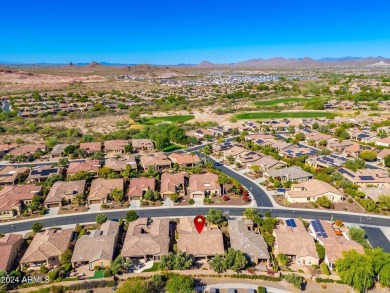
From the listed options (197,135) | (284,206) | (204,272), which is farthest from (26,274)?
(197,135)

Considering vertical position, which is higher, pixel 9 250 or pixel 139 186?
pixel 139 186

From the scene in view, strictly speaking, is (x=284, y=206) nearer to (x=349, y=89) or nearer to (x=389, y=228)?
(x=389, y=228)

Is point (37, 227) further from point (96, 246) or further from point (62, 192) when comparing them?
point (96, 246)

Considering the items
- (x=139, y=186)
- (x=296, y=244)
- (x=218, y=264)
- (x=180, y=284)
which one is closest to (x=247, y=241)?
(x=218, y=264)

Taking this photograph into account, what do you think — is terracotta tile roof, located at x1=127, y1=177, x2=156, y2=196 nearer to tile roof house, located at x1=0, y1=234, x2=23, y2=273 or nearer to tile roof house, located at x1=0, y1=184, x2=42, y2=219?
tile roof house, located at x1=0, y1=184, x2=42, y2=219

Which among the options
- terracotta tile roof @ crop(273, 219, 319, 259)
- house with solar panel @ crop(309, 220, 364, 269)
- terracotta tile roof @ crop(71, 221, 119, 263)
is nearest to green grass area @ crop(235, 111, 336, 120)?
house with solar panel @ crop(309, 220, 364, 269)
